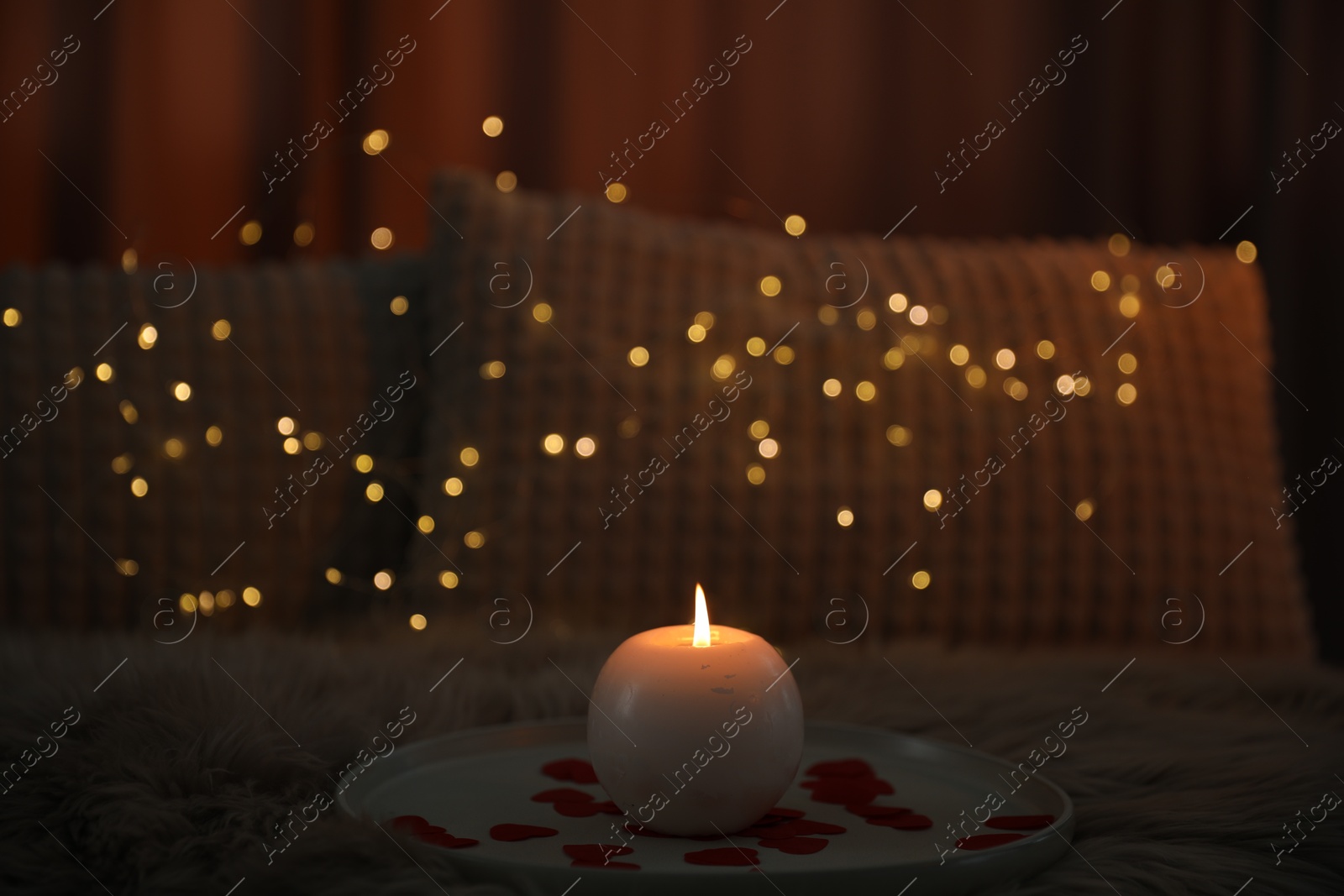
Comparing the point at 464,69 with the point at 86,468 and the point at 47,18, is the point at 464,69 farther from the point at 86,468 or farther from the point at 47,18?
the point at 86,468

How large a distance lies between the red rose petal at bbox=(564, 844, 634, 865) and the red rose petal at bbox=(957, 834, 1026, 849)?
15cm

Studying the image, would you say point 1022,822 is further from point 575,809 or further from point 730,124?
point 730,124

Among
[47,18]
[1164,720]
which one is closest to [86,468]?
[47,18]

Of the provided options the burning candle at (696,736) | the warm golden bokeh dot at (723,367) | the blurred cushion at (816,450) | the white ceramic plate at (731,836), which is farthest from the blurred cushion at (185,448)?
the burning candle at (696,736)

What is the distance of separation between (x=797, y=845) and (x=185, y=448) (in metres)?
0.79

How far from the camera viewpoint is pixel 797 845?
0.49 m

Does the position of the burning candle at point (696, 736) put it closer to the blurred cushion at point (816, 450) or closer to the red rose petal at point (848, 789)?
the red rose petal at point (848, 789)

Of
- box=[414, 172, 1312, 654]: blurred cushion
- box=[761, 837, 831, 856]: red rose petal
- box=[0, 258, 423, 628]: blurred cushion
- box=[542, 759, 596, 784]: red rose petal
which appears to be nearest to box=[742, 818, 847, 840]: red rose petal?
box=[761, 837, 831, 856]: red rose petal

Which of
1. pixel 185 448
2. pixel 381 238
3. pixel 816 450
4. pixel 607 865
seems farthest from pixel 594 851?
pixel 381 238

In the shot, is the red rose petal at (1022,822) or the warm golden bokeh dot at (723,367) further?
the warm golden bokeh dot at (723,367)

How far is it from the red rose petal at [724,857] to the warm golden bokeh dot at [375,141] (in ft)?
3.98

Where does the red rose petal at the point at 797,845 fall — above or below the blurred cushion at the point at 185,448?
below

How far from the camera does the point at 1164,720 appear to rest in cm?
73

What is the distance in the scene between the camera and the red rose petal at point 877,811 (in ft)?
1.74
